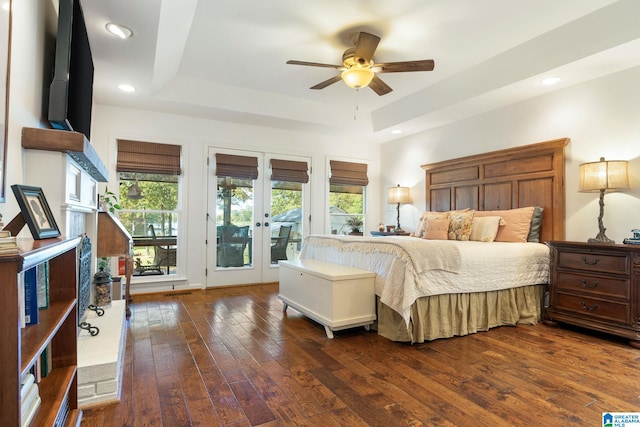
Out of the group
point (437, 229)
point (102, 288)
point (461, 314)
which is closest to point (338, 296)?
point (461, 314)

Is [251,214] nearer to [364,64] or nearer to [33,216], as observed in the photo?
[364,64]

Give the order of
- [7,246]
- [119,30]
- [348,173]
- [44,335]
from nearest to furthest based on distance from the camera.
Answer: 1. [7,246]
2. [44,335]
3. [119,30]
4. [348,173]

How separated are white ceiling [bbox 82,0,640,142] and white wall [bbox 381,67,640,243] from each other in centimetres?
16

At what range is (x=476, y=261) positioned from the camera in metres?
2.97

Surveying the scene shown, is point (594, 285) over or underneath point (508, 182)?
underneath

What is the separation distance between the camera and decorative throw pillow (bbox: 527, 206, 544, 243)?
12.0ft

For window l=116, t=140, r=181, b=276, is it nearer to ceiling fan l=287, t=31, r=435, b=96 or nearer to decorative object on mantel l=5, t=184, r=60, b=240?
ceiling fan l=287, t=31, r=435, b=96

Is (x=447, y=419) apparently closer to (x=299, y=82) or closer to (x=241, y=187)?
(x=299, y=82)

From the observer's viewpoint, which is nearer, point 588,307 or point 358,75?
point 588,307

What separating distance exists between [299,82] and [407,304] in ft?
9.84

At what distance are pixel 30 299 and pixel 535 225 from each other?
13.6 ft

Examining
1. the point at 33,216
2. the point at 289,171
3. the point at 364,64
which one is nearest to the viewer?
the point at 33,216

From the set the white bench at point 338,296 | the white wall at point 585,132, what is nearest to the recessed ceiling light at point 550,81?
the white wall at point 585,132

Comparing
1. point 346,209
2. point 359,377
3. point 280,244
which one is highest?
point 346,209
